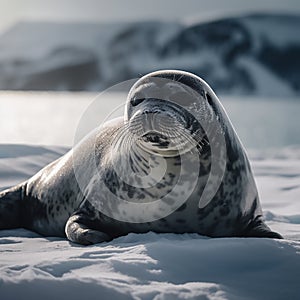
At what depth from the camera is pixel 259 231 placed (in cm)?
307

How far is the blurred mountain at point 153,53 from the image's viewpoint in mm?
119875

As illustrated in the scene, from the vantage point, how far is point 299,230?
137 inches

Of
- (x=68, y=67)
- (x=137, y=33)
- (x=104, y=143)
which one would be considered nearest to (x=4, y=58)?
(x=68, y=67)

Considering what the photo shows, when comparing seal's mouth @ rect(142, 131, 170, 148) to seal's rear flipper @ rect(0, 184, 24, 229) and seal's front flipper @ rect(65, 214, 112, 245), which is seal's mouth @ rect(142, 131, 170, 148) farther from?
seal's rear flipper @ rect(0, 184, 24, 229)

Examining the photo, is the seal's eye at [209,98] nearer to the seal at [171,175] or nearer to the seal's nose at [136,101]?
the seal at [171,175]

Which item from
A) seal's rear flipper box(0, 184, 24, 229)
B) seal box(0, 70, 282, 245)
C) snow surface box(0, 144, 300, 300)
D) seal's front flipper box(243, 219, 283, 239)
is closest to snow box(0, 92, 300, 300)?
snow surface box(0, 144, 300, 300)

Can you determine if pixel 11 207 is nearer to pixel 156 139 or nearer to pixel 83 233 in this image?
pixel 83 233

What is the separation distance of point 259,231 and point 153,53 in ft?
434

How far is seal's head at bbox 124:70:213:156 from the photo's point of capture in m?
2.62

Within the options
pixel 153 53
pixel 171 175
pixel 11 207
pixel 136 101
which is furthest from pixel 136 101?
pixel 153 53

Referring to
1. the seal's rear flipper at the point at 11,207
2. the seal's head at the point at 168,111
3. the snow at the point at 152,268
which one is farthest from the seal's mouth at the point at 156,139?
the seal's rear flipper at the point at 11,207

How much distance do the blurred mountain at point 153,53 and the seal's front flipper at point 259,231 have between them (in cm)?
10525

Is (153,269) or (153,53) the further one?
(153,53)

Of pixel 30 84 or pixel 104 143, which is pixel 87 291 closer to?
pixel 104 143
